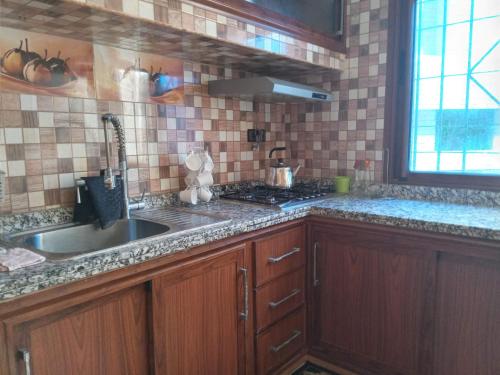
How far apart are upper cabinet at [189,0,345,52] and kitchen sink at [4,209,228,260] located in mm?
875

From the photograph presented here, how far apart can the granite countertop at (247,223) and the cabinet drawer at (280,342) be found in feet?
1.72

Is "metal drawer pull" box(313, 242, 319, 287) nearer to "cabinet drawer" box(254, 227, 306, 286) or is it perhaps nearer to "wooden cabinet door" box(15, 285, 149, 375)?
"cabinet drawer" box(254, 227, 306, 286)

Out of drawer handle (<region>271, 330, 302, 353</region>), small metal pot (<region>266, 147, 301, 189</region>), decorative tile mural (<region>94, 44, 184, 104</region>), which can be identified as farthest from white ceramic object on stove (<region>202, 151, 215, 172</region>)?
drawer handle (<region>271, 330, 302, 353</region>)

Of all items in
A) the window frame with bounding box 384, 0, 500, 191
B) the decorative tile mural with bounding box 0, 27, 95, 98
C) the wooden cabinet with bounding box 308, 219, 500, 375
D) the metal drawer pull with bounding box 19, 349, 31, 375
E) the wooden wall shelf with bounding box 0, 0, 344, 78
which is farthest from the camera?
the window frame with bounding box 384, 0, 500, 191

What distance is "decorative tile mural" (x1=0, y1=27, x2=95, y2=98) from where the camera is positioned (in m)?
1.36

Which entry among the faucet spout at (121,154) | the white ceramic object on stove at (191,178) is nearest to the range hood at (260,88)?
the white ceramic object on stove at (191,178)

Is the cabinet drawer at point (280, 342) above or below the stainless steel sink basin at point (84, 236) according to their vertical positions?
below

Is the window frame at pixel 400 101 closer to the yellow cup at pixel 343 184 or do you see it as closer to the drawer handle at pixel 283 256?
the yellow cup at pixel 343 184

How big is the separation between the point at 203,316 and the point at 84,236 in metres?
0.60

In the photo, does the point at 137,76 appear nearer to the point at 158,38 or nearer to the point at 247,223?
the point at 158,38

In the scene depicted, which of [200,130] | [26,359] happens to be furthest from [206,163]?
[26,359]

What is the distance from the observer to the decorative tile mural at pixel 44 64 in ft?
4.47

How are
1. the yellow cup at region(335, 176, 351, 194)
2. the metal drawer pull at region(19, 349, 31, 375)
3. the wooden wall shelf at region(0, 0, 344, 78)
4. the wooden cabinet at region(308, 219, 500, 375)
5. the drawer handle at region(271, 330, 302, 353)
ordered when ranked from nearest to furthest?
the metal drawer pull at region(19, 349, 31, 375) → the wooden wall shelf at region(0, 0, 344, 78) → the wooden cabinet at region(308, 219, 500, 375) → the drawer handle at region(271, 330, 302, 353) → the yellow cup at region(335, 176, 351, 194)

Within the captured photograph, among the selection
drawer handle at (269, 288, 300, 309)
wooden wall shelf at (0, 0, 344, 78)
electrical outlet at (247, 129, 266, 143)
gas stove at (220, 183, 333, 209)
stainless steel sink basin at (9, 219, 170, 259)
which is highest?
wooden wall shelf at (0, 0, 344, 78)
